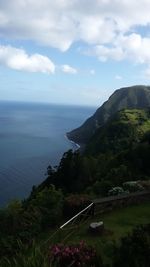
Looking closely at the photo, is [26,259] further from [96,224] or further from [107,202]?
[107,202]

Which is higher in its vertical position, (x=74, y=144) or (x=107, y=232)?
(x=107, y=232)

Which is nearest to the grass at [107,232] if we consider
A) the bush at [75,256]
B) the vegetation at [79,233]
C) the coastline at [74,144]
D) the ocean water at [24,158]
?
the vegetation at [79,233]

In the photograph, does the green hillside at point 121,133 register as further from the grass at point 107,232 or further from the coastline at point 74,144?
the grass at point 107,232

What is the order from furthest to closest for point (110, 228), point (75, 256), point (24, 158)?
point (24, 158) < point (110, 228) < point (75, 256)

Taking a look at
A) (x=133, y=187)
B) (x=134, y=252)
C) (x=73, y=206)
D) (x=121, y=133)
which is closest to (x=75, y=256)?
(x=134, y=252)

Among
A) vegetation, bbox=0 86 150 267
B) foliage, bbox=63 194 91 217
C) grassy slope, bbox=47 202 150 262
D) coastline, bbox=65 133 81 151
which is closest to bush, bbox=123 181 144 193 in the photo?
vegetation, bbox=0 86 150 267

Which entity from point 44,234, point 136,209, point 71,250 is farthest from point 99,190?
point 71,250

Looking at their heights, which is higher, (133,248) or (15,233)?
(133,248)

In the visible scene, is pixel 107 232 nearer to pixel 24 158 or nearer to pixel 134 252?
pixel 134 252

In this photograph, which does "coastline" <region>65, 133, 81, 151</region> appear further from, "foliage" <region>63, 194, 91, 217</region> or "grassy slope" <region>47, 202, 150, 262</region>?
"grassy slope" <region>47, 202, 150, 262</region>

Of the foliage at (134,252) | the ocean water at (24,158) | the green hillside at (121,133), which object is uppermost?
the foliage at (134,252)

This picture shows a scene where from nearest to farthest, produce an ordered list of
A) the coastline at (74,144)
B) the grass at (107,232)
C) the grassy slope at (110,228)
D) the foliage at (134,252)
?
1. the foliage at (134,252)
2. the grass at (107,232)
3. the grassy slope at (110,228)
4. the coastline at (74,144)
